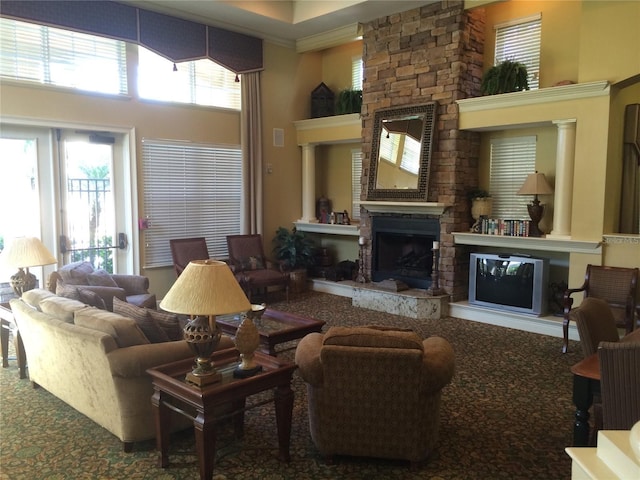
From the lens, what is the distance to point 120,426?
309cm

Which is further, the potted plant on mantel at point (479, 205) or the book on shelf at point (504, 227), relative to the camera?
the potted plant on mantel at point (479, 205)

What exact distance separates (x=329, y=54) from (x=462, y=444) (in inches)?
286

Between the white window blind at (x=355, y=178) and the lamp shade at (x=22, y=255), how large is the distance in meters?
5.09

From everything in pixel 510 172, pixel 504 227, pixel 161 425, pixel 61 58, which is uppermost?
pixel 61 58

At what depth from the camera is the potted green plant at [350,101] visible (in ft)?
25.9

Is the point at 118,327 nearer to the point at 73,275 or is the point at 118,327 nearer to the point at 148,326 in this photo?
the point at 148,326

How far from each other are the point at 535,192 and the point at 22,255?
5441 millimetres

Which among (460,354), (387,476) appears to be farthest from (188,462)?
(460,354)

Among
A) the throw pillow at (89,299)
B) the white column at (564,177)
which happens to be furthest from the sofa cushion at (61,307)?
the white column at (564,177)

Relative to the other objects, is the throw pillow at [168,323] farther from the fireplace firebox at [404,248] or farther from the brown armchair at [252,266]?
the fireplace firebox at [404,248]

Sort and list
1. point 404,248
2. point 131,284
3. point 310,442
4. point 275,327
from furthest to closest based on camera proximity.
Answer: point 404,248 → point 131,284 → point 275,327 → point 310,442

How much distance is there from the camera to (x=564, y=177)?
18.7ft

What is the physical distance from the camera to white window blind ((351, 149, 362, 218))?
842 centimetres

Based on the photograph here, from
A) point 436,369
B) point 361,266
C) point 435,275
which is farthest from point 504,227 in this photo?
point 436,369
